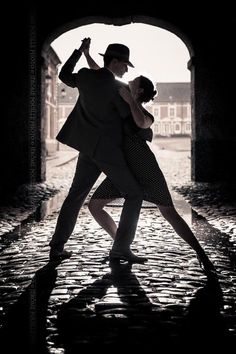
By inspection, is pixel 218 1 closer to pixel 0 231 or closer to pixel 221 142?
pixel 221 142

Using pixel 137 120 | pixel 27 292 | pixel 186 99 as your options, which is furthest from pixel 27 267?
pixel 186 99

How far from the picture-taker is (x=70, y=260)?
4.56m

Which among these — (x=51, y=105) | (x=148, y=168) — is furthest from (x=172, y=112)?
(x=148, y=168)

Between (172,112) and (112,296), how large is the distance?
363 feet

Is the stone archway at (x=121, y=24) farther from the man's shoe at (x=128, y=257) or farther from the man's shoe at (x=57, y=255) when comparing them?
the man's shoe at (x=128, y=257)

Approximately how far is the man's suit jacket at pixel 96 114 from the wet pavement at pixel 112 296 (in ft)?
3.37

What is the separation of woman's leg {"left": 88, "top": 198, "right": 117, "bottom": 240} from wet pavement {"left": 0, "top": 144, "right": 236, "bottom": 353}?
29 cm

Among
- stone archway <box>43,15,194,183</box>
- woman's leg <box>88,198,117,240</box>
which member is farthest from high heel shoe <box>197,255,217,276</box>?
stone archway <box>43,15,194,183</box>

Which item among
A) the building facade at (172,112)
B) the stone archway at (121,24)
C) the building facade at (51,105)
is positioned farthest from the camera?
the building facade at (172,112)

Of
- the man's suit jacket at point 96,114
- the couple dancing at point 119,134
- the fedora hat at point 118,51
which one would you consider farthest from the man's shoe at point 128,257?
the fedora hat at point 118,51

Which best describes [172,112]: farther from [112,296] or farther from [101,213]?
[112,296]

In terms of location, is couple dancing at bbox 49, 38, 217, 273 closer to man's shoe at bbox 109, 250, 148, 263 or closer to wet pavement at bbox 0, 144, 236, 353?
man's shoe at bbox 109, 250, 148, 263

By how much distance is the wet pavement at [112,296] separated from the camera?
8.91 ft

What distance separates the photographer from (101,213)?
4727 mm
